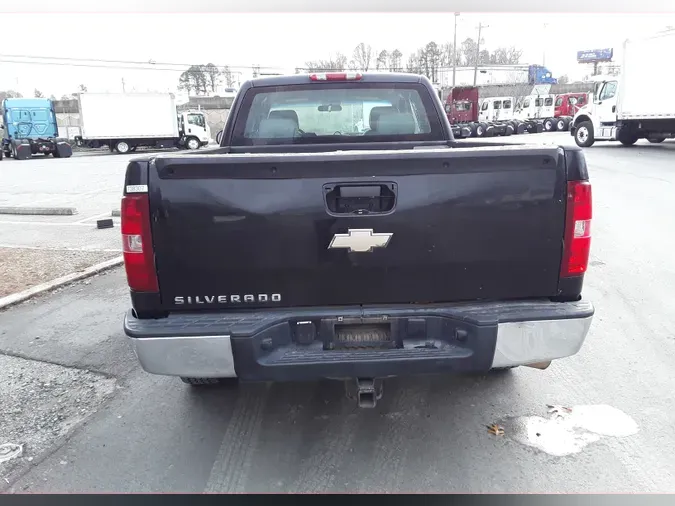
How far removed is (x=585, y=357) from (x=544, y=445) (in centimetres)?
135

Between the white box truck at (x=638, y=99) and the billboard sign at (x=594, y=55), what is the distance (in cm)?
8041

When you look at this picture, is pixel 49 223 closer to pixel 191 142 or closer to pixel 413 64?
pixel 191 142

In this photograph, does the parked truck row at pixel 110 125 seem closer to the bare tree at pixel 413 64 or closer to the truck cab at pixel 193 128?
the truck cab at pixel 193 128

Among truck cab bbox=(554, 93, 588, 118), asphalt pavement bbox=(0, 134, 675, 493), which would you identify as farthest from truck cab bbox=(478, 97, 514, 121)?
asphalt pavement bbox=(0, 134, 675, 493)

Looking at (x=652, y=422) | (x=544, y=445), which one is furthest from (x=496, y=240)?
(x=652, y=422)

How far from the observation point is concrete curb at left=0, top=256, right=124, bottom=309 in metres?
5.55

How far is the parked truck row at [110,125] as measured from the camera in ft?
103

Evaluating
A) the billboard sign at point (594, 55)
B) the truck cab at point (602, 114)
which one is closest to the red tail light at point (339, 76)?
the truck cab at point (602, 114)

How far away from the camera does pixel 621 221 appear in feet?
27.9

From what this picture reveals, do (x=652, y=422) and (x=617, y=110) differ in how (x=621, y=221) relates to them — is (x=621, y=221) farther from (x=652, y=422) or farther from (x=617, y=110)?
(x=617, y=110)

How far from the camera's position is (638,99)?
67.5 feet

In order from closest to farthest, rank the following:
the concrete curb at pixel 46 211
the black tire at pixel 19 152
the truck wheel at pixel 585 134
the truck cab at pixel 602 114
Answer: the concrete curb at pixel 46 211 < the truck cab at pixel 602 114 < the truck wheel at pixel 585 134 < the black tire at pixel 19 152

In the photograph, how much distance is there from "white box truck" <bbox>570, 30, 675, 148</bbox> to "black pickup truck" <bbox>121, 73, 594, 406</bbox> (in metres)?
21.1

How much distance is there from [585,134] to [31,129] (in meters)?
30.9
